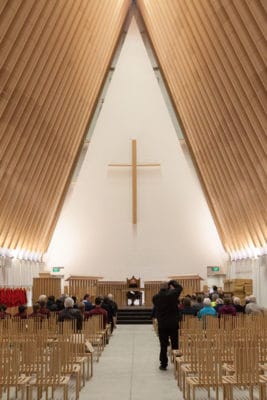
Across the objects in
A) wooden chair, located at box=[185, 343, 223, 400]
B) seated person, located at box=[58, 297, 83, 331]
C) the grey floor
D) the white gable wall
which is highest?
the white gable wall

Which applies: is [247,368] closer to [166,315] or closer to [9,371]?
[9,371]

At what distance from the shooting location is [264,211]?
58.9 ft

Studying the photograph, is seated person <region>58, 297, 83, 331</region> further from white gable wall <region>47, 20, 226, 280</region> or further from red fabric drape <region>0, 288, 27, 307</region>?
white gable wall <region>47, 20, 226, 280</region>

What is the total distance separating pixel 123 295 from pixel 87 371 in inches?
542

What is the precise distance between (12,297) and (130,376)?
11.3 metres

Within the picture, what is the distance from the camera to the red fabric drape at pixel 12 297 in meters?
18.3

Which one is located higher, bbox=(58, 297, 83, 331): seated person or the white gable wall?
the white gable wall

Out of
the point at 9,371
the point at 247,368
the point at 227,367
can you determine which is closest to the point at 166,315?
the point at 227,367

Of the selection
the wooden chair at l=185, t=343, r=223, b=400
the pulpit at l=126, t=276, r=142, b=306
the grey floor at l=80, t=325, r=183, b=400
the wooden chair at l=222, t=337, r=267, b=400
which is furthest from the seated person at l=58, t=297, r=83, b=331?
the pulpit at l=126, t=276, r=142, b=306

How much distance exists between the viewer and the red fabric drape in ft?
59.9

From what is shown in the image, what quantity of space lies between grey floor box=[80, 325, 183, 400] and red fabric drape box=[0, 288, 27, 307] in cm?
600

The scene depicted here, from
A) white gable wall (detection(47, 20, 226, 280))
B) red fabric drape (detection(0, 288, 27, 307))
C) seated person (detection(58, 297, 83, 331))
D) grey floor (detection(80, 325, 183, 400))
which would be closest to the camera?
grey floor (detection(80, 325, 183, 400))

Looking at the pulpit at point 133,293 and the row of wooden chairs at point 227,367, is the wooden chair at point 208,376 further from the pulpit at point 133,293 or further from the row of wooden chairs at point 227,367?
the pulpit at point 133,293

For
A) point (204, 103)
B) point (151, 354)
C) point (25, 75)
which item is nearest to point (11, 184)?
point (25, 75)
